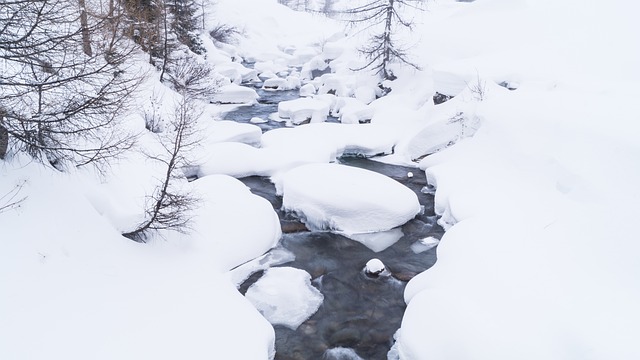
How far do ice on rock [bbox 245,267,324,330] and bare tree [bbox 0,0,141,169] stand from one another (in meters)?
3.45

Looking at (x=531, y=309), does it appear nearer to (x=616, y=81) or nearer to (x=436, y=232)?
(x=436, y=232)

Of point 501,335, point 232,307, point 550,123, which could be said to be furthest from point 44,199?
point 550,123

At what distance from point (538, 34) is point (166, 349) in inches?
735

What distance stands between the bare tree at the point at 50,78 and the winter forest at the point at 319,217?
0.04 metres

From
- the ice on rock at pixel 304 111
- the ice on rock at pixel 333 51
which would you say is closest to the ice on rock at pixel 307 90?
the ice on rock at pixel 304 111

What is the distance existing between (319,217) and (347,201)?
2.42 ft

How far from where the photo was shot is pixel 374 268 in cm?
806

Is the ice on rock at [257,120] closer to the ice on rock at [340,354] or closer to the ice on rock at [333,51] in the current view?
the ice on rock at [333,51]

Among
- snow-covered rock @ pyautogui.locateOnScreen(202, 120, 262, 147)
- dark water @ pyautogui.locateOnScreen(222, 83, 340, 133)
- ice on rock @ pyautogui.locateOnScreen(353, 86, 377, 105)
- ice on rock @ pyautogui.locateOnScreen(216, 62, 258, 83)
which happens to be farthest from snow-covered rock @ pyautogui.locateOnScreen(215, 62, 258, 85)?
snow-covered rock @ pyautogui.locateOnScreen(202, 120, 262, 147)

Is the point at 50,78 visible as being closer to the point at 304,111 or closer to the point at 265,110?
the point at 304,111

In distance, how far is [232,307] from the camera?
6.00 m

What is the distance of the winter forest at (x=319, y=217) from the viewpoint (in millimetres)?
4941

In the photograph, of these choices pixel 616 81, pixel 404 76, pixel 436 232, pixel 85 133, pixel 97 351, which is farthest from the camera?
pixel 404 76

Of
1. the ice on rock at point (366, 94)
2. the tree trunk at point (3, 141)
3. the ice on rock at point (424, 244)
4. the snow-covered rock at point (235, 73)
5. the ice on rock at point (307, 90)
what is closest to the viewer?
the tree trunk at point (3, 141)
